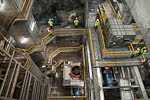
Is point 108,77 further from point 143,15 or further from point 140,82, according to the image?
point 143,15

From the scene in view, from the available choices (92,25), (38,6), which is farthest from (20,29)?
(92,25)

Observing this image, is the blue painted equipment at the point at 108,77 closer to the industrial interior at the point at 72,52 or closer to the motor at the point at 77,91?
the industrial interior at the point at 72,52

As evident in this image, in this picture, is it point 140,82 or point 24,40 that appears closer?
point 140,82

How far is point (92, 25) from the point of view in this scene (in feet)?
37.2

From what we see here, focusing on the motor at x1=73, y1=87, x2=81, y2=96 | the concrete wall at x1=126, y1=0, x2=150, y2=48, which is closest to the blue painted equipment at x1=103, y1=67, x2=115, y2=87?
the motor at x1=73, y1=87, x2=81, y2=96

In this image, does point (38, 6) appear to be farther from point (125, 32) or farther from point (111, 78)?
point (111, 78)

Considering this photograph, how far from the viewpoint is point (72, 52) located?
582 inches

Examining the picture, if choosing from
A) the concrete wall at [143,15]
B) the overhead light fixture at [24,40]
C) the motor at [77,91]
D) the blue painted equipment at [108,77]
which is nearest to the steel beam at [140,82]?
the blue painted equipment at [108,77]

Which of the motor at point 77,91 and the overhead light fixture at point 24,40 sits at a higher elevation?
the overhead light fixture at point 24,40

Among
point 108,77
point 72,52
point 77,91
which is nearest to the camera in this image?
point 108,77

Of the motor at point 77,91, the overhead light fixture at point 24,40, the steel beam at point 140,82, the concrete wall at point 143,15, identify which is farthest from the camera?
the motor at point 77,91

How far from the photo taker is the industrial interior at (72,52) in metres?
6.00

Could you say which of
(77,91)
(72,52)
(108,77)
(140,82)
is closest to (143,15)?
(140,82)

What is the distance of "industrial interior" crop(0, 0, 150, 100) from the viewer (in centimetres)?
600
